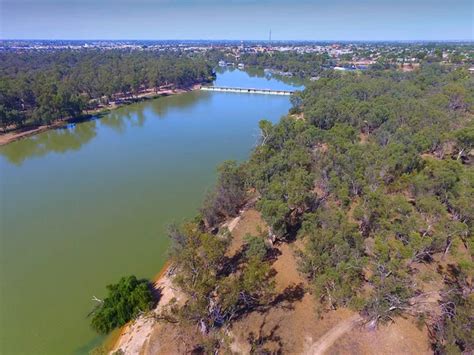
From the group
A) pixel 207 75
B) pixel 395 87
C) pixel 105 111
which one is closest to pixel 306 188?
pixel 395 87

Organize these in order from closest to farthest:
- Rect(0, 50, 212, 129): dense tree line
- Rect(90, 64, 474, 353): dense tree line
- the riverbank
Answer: Rect(90, 64, 474, 353): dense tree line → the riverbank → Rect(0, 50, 212, 129): dense tree line

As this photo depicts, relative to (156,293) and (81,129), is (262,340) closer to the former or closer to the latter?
(156,293)

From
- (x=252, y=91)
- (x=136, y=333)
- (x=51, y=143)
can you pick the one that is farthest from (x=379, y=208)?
→ (x=252, y=91)

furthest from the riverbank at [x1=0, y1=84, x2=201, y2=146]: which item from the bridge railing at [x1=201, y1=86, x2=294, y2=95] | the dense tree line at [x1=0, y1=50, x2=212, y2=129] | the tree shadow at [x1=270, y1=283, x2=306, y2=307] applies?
the tree shadow at [x1=270, y1=283, x2=306, y2=307]

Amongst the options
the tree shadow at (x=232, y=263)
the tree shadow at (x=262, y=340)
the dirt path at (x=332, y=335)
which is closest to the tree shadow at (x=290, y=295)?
the tree shadow at (x=262, y=340)

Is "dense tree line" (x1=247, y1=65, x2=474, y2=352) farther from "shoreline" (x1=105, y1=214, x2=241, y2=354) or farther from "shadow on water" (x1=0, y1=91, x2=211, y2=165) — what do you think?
"shadow on water" (x1=0, y1=91, x2=211, y2=165)

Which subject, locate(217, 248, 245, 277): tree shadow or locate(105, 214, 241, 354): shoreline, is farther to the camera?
locate(217, 248, 245, 277): tree shadow
